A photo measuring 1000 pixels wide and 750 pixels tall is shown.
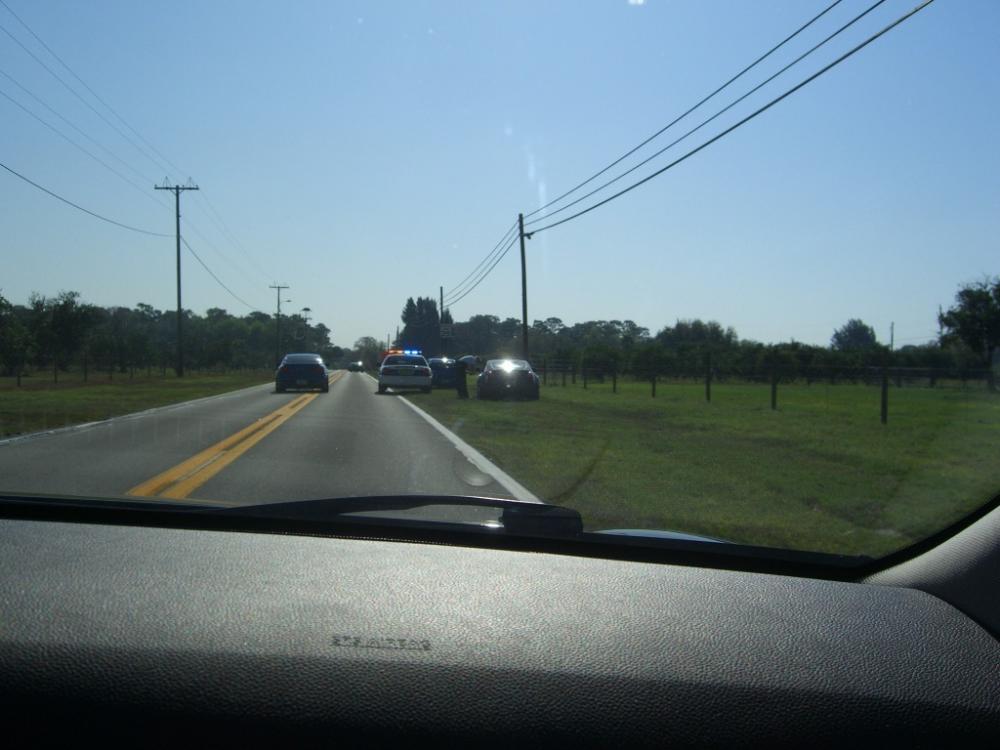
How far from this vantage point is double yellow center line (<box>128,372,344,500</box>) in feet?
30.3

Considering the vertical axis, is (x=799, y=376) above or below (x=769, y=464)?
above

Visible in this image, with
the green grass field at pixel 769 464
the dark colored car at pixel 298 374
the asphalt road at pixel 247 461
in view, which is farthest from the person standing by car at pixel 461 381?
the asphalt road at pixel 247 461

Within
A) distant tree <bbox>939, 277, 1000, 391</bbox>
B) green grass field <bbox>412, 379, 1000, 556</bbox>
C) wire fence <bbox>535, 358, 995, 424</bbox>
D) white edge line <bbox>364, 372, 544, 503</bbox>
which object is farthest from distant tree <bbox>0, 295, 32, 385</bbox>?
distant tree <bbox>939, 277, 1000, 391</bbox>

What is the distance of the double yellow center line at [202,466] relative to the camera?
30.3 feet

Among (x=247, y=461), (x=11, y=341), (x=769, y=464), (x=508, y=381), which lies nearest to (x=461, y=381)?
(x=508, y=381)

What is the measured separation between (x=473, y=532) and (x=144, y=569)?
1196 millimetres

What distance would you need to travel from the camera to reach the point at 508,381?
30422mm

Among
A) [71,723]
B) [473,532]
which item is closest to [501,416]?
[473,532]

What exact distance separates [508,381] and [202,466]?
1953 centimetres

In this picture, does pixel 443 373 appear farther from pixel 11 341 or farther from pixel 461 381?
pixel 11 341

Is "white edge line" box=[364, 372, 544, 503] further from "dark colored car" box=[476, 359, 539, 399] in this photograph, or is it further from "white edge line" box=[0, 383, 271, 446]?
"dark colored car" box=[476, 359, 539, 399]

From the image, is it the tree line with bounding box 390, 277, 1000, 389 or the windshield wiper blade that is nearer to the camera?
the windshield wiper blade

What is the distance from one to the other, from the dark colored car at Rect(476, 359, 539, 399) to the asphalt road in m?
10.4

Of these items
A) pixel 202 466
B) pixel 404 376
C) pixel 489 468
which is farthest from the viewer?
pixel 404 376
